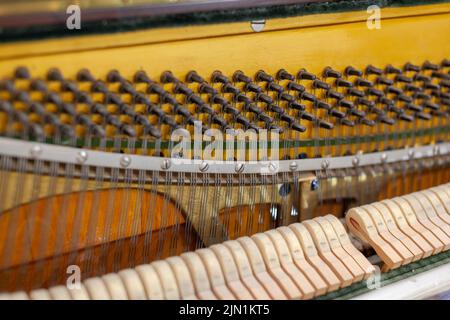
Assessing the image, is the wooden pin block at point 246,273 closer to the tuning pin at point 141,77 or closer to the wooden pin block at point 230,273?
the wooden pin block at point 230,273

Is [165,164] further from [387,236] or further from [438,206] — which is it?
[438,206]

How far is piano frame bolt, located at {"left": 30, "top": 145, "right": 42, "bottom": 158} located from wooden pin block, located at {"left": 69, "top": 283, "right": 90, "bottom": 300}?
1.10 ft

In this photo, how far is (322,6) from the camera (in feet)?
5.91

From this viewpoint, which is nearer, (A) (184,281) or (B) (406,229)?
A: (A) (184,281)

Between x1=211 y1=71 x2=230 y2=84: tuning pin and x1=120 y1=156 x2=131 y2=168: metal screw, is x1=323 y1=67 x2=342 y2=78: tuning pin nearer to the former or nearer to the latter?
x1=211 y1=71 x2=230 y2=84: tuning pin

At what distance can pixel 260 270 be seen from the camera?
169 centimetres

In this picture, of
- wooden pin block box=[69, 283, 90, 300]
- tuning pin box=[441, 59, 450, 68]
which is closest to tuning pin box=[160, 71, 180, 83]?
wooden pin block box=[69, 283, 90, 300]

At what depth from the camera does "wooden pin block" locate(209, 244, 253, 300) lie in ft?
5.31

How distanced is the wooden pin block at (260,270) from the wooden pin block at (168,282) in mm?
225

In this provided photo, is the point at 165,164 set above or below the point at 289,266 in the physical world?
above

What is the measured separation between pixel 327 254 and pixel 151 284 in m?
0.53

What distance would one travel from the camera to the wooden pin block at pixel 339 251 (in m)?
1.75

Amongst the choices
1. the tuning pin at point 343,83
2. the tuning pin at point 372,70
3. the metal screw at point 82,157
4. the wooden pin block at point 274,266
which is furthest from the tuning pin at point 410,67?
the metal screw at point 82,157

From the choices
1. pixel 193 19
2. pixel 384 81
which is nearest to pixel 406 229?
pixel 384 81
